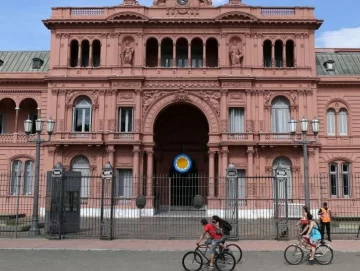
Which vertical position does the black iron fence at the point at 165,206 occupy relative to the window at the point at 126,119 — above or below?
below

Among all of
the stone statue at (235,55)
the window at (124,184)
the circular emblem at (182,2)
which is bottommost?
the window at (124,184)

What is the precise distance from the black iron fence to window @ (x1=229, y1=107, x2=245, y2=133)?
15.4 ft

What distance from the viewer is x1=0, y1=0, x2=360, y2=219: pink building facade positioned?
1430 inches

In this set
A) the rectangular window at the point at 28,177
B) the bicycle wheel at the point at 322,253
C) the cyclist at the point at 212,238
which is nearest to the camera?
the cyclist at the point at 212,238

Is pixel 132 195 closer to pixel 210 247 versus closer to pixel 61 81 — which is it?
pixel 61 81

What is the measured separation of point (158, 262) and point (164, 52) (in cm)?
2750

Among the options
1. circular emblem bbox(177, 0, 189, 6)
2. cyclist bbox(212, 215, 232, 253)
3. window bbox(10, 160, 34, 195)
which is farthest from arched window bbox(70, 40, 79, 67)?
cyclist bbox(212, 215, 232, 253)

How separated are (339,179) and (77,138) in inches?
908

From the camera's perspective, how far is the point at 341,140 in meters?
37.2

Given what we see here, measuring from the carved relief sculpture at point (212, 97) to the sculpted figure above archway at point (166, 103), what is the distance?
0.62 feet

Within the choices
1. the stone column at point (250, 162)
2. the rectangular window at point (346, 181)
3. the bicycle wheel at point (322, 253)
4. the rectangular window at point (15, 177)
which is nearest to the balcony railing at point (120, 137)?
the rectangular window at point (15, 177)

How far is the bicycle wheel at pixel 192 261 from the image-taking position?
13.3 metres

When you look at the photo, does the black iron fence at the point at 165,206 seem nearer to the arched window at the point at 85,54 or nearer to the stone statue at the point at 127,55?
the stone statue at the point at 127,55

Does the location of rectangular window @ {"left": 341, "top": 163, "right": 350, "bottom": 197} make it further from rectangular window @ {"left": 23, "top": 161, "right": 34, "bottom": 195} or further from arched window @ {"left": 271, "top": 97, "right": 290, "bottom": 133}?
rectangular window @ {"left": 23, "top": 161, "right": 34, "bottom": 195}
